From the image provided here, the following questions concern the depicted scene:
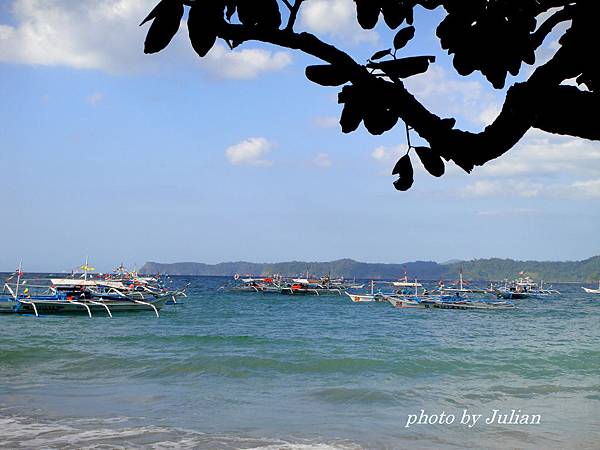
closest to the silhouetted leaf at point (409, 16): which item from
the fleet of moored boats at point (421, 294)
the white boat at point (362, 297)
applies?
the fleet of moored boats at point (421, 294)

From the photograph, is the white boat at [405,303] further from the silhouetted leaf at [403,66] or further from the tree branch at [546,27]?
the silhouetted leaf at [403,66]

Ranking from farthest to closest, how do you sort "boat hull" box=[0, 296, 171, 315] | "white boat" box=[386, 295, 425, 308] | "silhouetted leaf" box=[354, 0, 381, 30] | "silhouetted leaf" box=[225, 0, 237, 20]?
1. "white boat" box=[386, 295, 425, 308]
2. "boat hull" box=[0, 296, 171, 315]
3. "silhouetted leaf" box=[354, 0, 381, 30]
4. "silhouetted leaf" box=[225, 0, 237, 20]

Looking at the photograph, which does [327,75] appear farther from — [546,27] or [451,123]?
[546,27]

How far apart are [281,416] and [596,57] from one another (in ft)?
33.1

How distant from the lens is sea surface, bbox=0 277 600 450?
9.56 meters

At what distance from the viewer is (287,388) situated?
14164mm

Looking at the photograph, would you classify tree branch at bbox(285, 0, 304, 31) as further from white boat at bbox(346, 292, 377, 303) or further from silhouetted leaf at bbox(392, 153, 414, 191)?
white boat at bbox(346, 292, 377, 303)

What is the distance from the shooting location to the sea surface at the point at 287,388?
9562mm

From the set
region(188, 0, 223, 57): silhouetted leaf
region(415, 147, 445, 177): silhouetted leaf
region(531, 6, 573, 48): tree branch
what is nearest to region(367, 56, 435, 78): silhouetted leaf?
region(415, 147, 445, 177): silhouetted leaf

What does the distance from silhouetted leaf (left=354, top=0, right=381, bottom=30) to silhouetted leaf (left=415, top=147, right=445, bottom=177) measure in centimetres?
53

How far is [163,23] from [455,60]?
115cm

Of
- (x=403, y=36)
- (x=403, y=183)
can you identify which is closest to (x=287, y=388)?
(x=403, y=183)

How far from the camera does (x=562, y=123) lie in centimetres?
203

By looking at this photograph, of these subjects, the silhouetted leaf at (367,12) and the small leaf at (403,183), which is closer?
the silhouetted leaf at (367,12)
